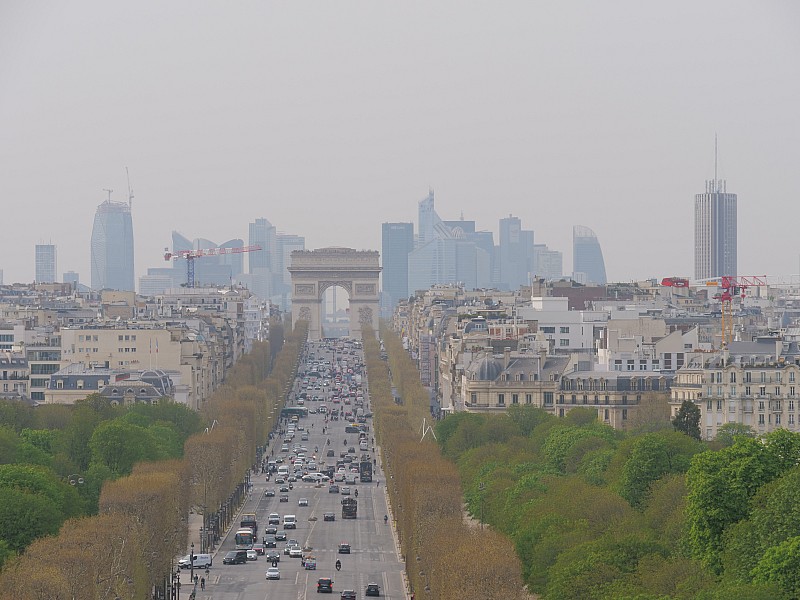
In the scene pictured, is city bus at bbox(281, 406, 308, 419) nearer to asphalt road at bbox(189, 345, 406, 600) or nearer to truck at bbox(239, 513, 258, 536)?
asphalt road at bbox(189, 345, 406, 600)

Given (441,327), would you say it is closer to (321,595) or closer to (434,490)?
(434,490)

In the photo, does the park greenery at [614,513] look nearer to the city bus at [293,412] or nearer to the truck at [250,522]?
the truck at [250,522]

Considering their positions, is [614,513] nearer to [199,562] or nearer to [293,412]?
[199,562]

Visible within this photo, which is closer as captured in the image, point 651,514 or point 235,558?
point 651,514

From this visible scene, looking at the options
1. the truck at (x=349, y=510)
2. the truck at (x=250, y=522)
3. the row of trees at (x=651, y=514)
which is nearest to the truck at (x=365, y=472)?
the truck at (x=349, y=510)

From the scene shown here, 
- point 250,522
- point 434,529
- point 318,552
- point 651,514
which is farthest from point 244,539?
point 651,514

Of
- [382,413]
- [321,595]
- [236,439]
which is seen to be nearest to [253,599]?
[321,595]
